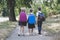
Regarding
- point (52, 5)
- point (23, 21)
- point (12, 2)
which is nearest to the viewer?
point (23, 21)

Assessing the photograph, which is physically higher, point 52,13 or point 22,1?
point 22,1

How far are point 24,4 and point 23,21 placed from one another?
1879 centimetres

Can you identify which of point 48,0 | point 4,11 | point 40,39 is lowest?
point 4,11

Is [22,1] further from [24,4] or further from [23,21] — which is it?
[23,21]

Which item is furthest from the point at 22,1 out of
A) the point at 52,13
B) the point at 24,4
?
the point at 52,13

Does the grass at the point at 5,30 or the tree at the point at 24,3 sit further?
the tree at the point at 24,3

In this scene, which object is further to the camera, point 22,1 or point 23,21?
point 22,1

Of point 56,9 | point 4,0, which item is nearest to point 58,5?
point 56,9

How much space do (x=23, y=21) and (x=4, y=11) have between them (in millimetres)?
41715

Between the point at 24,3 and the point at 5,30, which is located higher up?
the point at 5,30

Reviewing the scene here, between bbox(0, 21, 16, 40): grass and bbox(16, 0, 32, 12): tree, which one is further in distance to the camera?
bbox(16, 0, 32, 12): tree

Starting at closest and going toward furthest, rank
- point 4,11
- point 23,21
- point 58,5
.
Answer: point 23,21, point 58,5, point 4,11

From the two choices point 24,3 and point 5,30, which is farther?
point 24,3

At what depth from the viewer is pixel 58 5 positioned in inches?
1791
